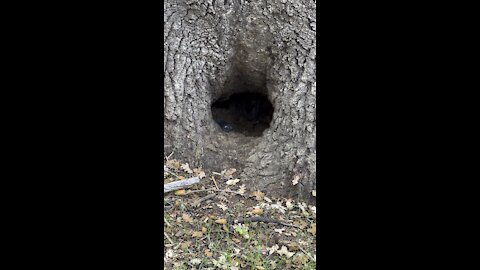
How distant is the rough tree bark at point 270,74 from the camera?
15.0 ft

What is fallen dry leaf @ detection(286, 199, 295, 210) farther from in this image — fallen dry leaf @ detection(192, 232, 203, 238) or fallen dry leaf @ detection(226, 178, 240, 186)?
fallen dry leaf @ detection(192, 232, 203, 238)

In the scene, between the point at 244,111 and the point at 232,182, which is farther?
the point at 244,111

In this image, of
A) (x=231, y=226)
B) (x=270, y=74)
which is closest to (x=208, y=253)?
(x=231, y=226)

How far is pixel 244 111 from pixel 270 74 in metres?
1.71

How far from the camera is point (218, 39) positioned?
496cm

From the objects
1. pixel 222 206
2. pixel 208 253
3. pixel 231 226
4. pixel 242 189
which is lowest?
pixel 208 253

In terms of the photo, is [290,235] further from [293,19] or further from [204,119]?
[293,19]

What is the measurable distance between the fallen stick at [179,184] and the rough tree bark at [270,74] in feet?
1.02

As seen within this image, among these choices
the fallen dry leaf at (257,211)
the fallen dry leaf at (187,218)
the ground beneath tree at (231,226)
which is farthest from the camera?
the fallen dry leaf at (257,211)

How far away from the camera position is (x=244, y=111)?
6805 mm

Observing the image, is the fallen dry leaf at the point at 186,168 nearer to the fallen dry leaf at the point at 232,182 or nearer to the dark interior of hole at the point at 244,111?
the fallen dry leaf at the point at 232,182

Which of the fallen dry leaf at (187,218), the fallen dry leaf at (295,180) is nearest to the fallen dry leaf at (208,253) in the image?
the fallen dry leaf at (187,218)

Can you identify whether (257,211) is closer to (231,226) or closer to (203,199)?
(231,226)

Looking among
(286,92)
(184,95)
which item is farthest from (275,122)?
(184,95)
